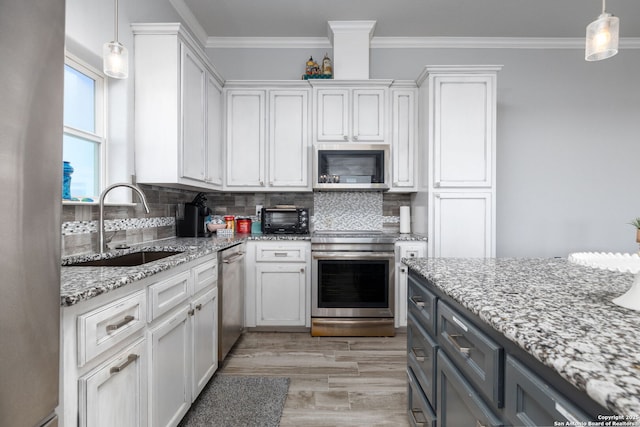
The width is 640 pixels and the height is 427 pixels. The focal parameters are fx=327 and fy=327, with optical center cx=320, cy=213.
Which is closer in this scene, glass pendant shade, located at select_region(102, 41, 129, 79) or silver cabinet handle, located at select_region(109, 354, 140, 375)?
silver cabinet handle, located at select_region(109, 354, 140, 375)

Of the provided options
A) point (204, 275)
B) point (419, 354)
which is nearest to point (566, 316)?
point (419, 354)

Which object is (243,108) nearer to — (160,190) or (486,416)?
(160,190)

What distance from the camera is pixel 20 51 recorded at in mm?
648

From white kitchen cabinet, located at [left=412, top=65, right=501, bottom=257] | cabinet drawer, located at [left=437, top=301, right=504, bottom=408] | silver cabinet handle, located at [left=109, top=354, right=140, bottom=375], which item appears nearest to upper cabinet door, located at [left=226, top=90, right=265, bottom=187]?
white kitchen cabinet, located at [left=412, top=65, right=501, bottom=257]

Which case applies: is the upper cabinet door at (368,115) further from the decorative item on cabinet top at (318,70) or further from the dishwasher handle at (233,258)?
the dishwasher handle at (233,258)

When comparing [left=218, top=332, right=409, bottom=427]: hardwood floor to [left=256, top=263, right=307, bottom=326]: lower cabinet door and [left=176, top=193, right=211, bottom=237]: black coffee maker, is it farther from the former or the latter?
[left=176, top=193, right=211, bottom=237]: black coffee maker

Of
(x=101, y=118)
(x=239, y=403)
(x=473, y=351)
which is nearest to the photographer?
(x=473, y=351)

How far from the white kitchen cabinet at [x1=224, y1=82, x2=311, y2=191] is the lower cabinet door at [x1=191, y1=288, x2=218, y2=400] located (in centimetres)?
146

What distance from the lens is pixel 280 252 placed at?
120 inches

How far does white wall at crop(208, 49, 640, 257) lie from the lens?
3619 millimetres

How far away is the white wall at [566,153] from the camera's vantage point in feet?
11.9

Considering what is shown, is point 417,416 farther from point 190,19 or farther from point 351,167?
point 190,19

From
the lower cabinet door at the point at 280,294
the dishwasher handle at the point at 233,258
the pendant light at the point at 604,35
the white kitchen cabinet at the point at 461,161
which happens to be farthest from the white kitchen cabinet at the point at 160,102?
the pendant light at the point at 604,35

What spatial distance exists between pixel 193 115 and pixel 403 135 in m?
2.00
